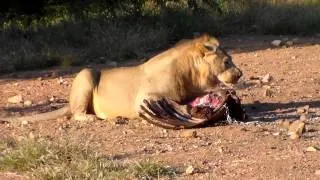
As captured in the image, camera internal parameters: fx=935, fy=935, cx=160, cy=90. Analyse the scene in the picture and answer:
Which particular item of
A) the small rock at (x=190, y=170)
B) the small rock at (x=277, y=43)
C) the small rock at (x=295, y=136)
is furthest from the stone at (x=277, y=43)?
the small rock at (x=190, y=170)

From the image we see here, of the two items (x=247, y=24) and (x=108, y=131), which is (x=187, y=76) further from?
(x=247, y=24)

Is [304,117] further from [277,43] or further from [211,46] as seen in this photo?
[277,43]

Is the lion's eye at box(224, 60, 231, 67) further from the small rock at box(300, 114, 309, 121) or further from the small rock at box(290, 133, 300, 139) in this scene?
the small rock at box(290, 133, 300, 139)

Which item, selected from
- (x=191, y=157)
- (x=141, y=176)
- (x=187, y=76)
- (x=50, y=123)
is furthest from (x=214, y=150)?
(x=50, y=123)

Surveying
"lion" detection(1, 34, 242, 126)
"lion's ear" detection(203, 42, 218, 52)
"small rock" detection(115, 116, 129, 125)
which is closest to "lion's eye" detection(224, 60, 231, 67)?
"lion" detection(1, 34, 242, 126)

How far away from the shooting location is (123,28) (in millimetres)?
18141

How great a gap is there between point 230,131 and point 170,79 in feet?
3.51

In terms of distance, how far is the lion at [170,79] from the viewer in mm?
10461

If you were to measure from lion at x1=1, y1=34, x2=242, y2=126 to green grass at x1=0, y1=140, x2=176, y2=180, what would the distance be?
2172 millimetres

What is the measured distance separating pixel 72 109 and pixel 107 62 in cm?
515

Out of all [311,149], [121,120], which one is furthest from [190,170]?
[121,120]

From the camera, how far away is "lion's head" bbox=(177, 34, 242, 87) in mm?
10523

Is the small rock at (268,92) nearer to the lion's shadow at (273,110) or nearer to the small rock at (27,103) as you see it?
the lion's shadow at (273,110)

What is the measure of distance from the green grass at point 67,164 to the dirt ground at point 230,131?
338mm
